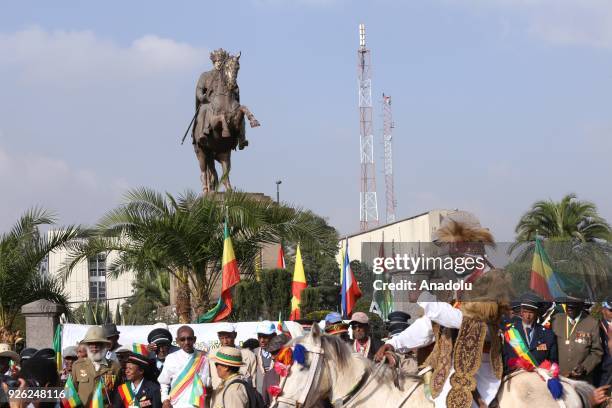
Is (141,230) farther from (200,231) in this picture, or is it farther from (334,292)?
(334,292)

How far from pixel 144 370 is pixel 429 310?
3.27 meters

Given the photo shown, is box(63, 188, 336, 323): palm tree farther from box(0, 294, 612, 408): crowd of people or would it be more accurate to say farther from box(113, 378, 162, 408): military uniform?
box(113, 378, 162, 408): military uniform

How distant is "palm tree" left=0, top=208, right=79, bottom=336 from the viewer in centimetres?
2222

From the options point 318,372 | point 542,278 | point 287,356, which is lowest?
point 318,372

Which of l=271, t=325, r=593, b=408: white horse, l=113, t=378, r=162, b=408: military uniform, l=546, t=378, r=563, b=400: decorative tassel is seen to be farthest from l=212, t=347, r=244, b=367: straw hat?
l=546, t=378, r=563, b=400: decorative tassel

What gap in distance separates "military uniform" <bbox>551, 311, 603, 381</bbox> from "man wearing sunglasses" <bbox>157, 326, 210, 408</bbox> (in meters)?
3.95

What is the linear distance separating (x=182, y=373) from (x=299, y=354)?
200cm

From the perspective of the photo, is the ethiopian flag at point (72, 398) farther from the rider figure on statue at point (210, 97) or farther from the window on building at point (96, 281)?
the window on building at point (96, 281)

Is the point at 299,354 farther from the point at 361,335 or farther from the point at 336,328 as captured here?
the point at 336,328

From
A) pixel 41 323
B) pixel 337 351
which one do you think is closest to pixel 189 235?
pixel 41 323

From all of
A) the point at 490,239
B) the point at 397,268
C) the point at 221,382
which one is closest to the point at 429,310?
the point at 490,239

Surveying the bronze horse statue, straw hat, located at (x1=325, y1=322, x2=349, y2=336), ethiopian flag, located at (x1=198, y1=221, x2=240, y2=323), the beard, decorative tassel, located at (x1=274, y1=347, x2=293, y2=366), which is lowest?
the beard

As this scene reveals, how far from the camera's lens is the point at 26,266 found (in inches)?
886

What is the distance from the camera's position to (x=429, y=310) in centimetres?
844
